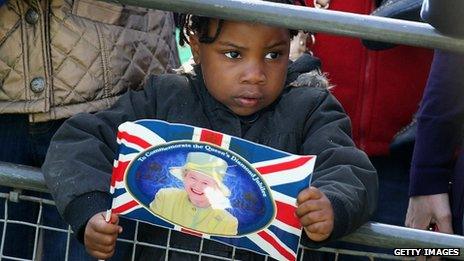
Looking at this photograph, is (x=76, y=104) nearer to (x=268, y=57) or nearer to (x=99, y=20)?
(x=99, y=20)

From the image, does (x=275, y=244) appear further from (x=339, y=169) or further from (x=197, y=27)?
(x=197, y=27)

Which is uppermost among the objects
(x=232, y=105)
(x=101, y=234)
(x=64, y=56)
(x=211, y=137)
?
(x=64, y=56)

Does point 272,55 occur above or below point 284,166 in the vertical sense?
above

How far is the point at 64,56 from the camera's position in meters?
2.78

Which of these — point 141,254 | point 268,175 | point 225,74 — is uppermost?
point 225,74

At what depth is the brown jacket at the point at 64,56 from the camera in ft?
9.00

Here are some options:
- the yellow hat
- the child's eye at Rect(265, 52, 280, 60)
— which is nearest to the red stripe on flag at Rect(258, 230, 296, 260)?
the yellow hat

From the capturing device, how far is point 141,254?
2.52m

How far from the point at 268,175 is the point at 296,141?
364 mm

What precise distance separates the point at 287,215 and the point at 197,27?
65 cm

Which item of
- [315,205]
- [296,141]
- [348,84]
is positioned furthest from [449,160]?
[315,205]

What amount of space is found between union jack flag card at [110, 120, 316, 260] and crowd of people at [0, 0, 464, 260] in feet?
0.18

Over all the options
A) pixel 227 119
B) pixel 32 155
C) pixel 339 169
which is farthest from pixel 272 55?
pixel 32 155

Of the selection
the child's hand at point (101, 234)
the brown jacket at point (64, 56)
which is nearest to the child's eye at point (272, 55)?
the brown jacket at point (64, 56)
